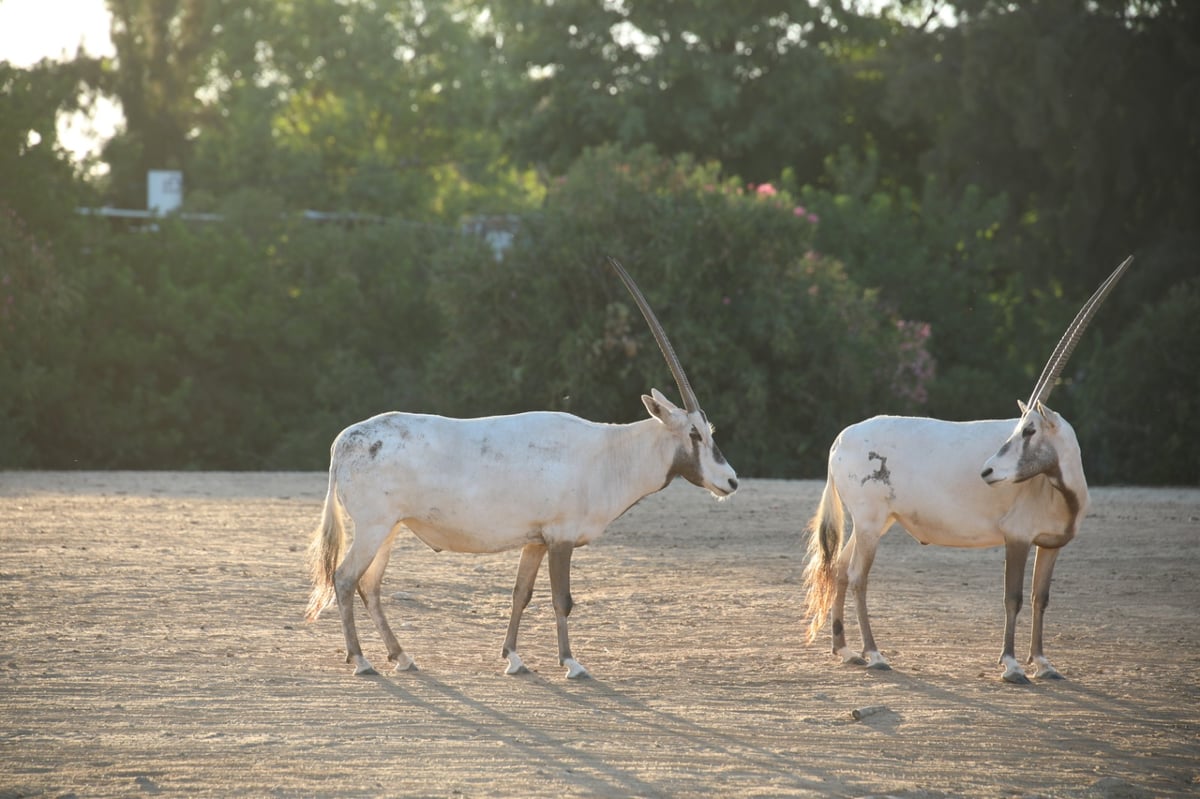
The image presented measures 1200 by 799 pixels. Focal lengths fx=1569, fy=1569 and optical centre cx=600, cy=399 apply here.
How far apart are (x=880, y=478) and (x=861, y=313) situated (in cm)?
1639

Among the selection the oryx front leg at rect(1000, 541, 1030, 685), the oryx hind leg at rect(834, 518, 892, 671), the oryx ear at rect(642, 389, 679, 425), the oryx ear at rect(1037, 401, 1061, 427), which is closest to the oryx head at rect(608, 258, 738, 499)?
the oryx ear at rect(642, 389, 679, 425)

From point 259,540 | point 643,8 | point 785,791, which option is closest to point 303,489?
point 259,540

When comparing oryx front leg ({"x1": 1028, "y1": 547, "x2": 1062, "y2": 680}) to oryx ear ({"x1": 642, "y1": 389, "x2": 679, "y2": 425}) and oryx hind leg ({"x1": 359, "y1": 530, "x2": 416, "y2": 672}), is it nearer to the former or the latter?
oryx ear ({"x1": 642, "y1": 389, "x2": 679, "y2": 425})

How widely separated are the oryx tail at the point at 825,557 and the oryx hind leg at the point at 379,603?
2453 mm

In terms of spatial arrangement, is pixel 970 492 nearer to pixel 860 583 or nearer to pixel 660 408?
pixel 860 583

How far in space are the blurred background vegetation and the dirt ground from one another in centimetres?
785

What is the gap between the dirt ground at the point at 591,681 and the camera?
6.51 m

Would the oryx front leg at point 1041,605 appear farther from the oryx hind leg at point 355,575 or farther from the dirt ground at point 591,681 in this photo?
the oryx hind leg at point 355,575

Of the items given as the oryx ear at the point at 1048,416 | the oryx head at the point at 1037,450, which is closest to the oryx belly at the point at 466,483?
the oryx head at the point at 1037,450

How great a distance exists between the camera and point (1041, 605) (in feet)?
29.0

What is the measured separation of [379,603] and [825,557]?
2.69 m

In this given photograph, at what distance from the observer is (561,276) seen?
24375 millimetres

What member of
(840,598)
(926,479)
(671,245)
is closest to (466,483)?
(840,598)

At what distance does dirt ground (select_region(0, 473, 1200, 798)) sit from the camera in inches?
256
